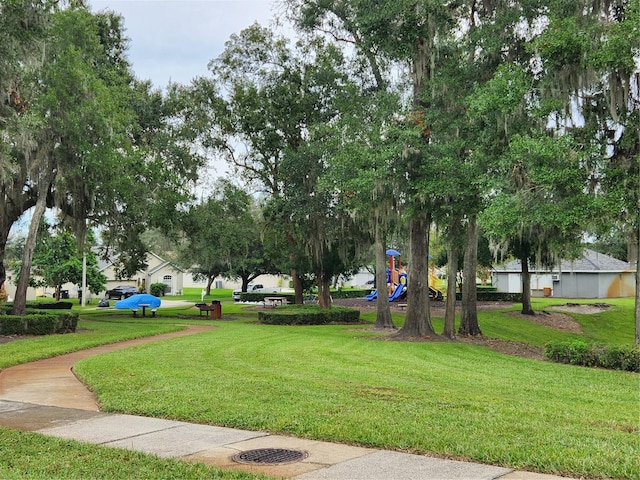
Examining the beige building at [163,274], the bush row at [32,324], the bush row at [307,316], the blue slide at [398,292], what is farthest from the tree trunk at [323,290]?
the beige building at [163,274]

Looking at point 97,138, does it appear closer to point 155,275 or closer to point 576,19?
point 576,19

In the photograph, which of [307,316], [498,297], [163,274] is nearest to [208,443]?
[307,316]

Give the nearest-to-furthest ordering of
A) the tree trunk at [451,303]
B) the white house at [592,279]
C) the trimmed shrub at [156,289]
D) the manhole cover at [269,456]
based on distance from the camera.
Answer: the manhole cover at [269,456] → the tree trunk at [451,303] → the white house at [592,279] → the trimmed shrub at [156,289]

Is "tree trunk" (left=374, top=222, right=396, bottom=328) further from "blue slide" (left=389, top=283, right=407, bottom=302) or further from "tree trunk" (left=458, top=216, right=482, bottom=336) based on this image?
"blue slide" (left=389, top=283, right=407, bottom=302)

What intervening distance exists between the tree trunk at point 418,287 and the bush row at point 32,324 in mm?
10624

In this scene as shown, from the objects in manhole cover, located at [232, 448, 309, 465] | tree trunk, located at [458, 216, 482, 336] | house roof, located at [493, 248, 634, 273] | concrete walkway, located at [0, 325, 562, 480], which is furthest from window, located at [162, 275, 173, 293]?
manhole cover, located at [232, 448, 309, 465]

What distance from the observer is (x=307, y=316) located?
24.5 m

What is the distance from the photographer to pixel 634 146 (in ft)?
45.3

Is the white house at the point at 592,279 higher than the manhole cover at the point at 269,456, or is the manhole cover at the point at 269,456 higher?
the white house at the point at 592,279

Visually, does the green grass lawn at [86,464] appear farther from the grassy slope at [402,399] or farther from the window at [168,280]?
the window at [168,280]

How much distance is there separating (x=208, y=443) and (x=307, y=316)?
19053 millimetres

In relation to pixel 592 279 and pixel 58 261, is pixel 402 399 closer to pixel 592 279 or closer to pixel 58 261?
pixel 58 261

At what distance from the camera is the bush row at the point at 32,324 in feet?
57.3

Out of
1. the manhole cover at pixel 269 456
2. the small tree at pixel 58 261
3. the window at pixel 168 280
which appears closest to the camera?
the manhole cover at pixel 269 456
